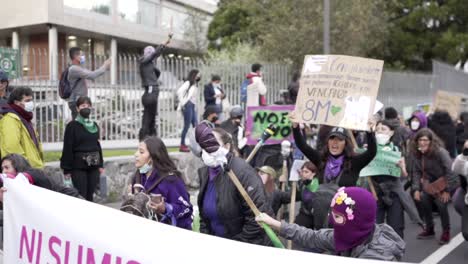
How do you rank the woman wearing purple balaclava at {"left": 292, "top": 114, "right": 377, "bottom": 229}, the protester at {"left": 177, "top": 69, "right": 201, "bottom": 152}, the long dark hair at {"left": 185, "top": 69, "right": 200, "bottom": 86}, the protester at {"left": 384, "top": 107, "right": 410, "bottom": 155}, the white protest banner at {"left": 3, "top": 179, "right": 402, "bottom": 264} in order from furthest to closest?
the protester at {"left": 177, "top": 69, "right": 201, "bottom": 152}, the long dark hair at {"left": 185, "top": 69, "right": 200, "bottom": 86}, the protester at {"left": 384, "top": 107, "right": 410, "bottom": 155}, the woman wearing purple balaclava at {"left": 292, "top": 114, "right": 377, "bottom": 229}, the white protest banner at {"left": 3, "top": 179, "right": 402, "bottom": 264}

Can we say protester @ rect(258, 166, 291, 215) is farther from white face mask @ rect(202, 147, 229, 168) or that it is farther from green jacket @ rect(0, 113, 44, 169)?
green jacket @ rect(0, 113, 44, 169)

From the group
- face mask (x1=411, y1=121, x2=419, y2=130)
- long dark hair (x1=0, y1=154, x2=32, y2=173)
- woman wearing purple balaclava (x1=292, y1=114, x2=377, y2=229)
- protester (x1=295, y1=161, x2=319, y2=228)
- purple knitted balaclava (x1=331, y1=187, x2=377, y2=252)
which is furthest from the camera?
face mask (x1=411, y1=121, x2=419, y2=130)

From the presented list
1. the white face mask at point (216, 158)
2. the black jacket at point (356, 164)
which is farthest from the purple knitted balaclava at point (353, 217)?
the black jacket at point (356, 164)

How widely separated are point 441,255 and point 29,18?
870cm

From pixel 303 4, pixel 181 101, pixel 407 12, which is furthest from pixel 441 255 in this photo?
pixel 407 12

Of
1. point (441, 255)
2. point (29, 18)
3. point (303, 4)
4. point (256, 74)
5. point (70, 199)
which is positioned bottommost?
point (441, 255)

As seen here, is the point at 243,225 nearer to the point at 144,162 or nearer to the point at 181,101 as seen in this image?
the point at 144,162

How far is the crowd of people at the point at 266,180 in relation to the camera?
11.4 feet

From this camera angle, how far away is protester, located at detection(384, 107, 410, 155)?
7569 mm

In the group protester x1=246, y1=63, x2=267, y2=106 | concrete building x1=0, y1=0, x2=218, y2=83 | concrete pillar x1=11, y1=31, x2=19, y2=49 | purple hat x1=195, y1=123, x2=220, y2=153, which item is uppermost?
concrete building x1=0, y1=0, x2=218, y2=83

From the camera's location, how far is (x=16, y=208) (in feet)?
13.1

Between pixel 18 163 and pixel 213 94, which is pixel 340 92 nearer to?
pixel 18 163

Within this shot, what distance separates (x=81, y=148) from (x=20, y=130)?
1010 mm

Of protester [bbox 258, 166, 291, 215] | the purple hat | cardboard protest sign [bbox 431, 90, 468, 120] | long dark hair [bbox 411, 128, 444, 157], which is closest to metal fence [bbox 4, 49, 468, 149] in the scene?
cardboard protest sign [bbox 431, 90, 468, 120]
